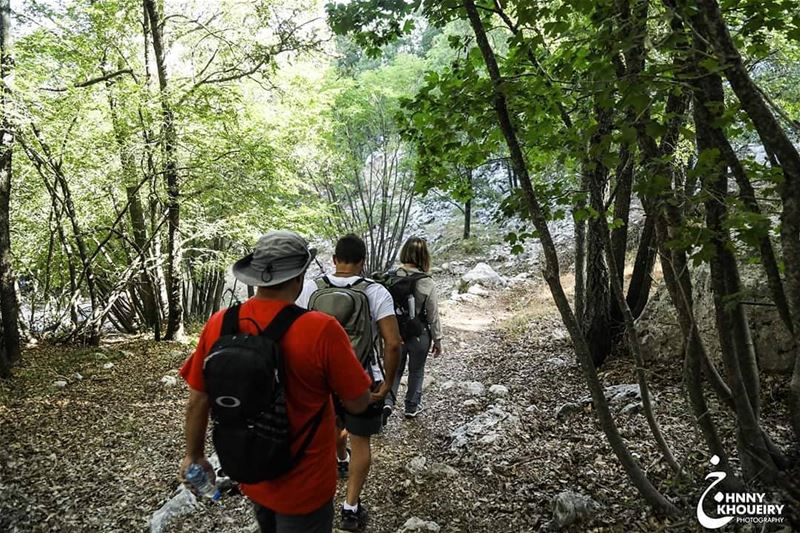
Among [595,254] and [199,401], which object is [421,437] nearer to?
[595,254]

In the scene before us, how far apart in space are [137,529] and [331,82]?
13490mm

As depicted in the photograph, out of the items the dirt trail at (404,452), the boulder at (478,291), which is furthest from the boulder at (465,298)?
the dirt trail at (404,452)

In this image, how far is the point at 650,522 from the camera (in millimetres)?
2949

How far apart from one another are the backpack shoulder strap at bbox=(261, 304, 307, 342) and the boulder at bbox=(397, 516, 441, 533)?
2326 millimetres

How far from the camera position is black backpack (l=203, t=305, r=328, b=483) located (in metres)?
1.80

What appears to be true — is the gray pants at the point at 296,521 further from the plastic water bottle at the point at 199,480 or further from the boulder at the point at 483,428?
the boulder at the point at 483,428

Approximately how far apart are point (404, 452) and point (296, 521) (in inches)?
120

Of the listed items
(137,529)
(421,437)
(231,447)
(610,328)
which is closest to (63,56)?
(137,529)

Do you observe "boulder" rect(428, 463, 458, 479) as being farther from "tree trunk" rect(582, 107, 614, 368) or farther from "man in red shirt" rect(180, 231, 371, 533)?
"tree trunk" rect(582, 107, 614, 368)

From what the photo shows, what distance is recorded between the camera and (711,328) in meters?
5.04

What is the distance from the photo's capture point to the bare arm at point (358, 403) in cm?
205

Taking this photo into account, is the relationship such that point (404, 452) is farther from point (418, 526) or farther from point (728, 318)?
point (728, 318)

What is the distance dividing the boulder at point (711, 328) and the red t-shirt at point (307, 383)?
8.22 feet

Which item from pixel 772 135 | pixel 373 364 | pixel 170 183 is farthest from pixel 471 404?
pixel 170 183
